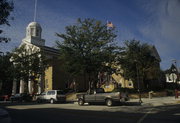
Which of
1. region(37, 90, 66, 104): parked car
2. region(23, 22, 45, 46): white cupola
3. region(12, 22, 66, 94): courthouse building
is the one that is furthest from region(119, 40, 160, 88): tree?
region(23, 22, 45, 46): white cupola

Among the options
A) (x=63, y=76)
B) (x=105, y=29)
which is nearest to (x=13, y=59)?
(x=63, y=76)

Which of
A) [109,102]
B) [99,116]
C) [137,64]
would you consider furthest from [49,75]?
[99,116]

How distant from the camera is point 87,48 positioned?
26.6 metres

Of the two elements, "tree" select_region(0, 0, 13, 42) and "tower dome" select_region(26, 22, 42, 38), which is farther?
"tower dome" select_region(26, 22, 42, 38)

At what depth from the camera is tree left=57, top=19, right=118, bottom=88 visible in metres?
26.4

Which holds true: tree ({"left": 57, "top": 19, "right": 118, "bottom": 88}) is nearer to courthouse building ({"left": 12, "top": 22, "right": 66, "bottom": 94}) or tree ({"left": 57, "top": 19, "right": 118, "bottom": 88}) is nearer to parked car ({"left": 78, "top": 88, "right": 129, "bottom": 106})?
parked car ({"left": 78, "top": 88, "right": 129, "bottom": 106})

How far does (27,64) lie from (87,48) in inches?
558

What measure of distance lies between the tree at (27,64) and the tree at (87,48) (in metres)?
9.48

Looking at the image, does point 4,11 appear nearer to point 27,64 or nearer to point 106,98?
point 106,98

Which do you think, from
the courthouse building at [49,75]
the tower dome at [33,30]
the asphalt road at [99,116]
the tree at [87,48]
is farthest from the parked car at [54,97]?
the tower dome at [33,30]

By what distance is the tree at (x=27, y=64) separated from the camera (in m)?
35.0

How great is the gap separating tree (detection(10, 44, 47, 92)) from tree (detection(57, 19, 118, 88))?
9.48m

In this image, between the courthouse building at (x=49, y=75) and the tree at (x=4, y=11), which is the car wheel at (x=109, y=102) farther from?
the courthouse building at (x=49, y=75)

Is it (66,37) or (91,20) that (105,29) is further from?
(66,37)
